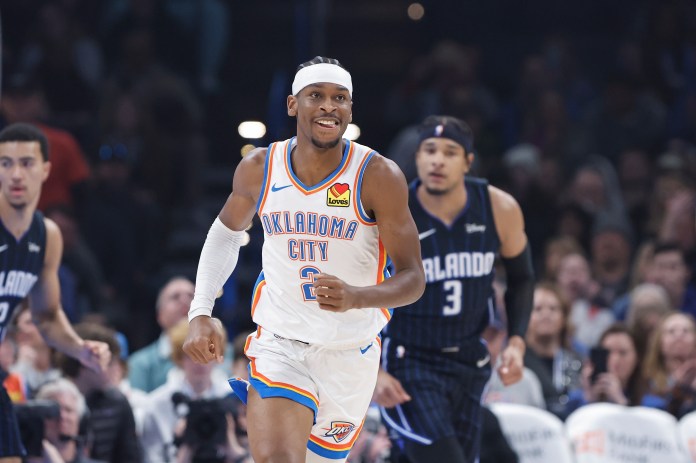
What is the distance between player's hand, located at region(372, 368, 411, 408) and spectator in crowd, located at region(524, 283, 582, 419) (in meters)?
2.90

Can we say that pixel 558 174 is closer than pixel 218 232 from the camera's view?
No

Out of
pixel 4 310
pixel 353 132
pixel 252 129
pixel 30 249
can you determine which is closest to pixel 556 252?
pixel 353 132

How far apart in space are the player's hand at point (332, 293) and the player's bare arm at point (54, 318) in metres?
2.29

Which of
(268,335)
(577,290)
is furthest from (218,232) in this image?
(577,290)

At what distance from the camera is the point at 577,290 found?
11.2 meters

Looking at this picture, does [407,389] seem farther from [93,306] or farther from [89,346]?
[93,306]

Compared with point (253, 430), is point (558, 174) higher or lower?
higher

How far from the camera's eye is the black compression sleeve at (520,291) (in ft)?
24.6

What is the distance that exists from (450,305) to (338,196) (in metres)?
1.65

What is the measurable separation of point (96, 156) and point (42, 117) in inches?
31.5

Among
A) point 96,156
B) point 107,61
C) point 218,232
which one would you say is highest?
point 107,61

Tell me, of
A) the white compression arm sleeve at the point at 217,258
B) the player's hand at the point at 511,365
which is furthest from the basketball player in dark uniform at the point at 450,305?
the white compression arm sleeve at the point at 217,258

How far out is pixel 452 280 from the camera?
286 inches

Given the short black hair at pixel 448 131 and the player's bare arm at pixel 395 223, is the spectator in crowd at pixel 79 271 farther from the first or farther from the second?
the player's bare arm at pixel 395 223
